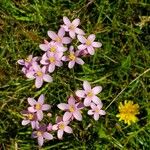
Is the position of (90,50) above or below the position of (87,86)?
above

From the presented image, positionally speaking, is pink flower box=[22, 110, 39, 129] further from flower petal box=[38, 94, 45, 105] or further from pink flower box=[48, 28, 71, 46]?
pink flower box=[48, 28, 71, 46]

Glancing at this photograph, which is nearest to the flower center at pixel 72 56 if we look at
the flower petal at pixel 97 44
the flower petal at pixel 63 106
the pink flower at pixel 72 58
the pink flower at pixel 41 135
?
the pink flower at pixel 72 58

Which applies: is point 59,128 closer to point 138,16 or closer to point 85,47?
→ point 85,47

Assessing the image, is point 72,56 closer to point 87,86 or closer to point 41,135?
point 87,86

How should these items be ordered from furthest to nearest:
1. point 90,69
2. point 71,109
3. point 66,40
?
point 90,69 → point 66,40 → point 71,109

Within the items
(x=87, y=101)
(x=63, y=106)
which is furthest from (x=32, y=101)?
(x=87, y=101)

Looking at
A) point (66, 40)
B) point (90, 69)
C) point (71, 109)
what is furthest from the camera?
point (90, 69)
